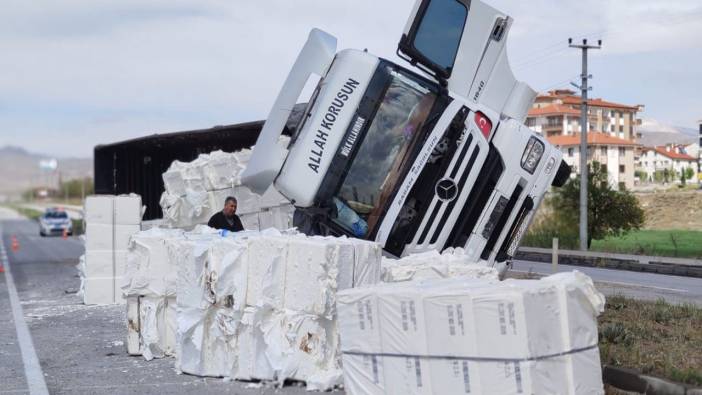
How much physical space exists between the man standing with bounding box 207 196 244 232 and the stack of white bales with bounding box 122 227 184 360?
1.76 meters

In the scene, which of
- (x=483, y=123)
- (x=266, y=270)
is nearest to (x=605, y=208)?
(x=483, y=123)

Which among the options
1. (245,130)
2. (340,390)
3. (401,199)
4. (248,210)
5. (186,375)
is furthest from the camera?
(245,130)

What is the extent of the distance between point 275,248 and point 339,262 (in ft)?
1.91

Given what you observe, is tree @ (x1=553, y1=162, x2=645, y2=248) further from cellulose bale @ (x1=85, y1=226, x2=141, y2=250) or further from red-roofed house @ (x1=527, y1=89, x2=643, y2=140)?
red-roofed house @ (x1=527, y1=89, x2=643, y2=140)

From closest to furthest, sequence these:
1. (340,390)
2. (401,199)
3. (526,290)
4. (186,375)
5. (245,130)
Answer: (526,290)
(340,390)
(186,375)
(401,199)
(245,130)

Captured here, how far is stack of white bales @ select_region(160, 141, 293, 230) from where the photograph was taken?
516 inches

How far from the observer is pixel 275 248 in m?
7.66

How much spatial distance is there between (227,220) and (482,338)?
19.1 ft

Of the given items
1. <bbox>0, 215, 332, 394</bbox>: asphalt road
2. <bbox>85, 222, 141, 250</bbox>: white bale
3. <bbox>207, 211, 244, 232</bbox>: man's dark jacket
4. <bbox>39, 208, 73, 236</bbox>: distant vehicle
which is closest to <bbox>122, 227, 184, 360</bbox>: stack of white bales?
<bbox>0, 215, 332, 394</bbox>: asphalt road

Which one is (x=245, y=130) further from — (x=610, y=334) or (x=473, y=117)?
(x=610, y=334)

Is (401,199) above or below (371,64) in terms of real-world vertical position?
below

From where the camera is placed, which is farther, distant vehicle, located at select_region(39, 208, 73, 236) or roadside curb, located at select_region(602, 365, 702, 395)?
distant vehicle, located at select_region(39, 208, 73, 236)

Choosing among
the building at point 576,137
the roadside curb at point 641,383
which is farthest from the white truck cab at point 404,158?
the building at point 576,137

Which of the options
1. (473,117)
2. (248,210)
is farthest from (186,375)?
(248,210)
